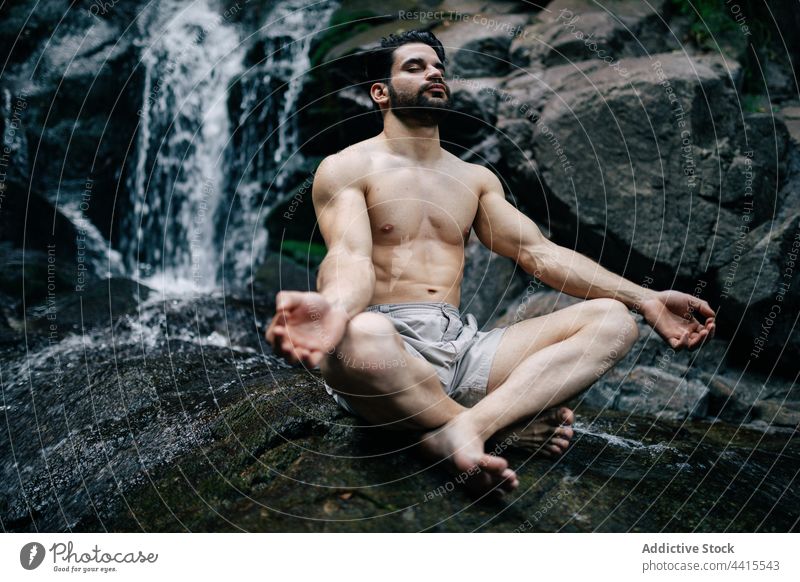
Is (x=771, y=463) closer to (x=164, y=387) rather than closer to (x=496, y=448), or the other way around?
(x=496, y=448)

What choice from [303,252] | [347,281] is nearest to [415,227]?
[347,281]

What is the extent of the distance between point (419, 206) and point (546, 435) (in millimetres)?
1038

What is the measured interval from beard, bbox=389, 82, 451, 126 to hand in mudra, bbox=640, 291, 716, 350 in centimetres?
116

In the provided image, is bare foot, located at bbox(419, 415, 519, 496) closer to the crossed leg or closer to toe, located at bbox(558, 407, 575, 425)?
the crossed leg

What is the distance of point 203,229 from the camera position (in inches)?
276

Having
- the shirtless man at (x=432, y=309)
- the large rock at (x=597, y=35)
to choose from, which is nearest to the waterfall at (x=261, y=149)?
the large rock at (x=597, y=35)

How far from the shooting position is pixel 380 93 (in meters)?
2.78

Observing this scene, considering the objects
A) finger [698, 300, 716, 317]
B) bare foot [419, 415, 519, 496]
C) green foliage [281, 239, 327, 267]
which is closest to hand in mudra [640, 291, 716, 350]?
finger [698, 300, 716, 317]

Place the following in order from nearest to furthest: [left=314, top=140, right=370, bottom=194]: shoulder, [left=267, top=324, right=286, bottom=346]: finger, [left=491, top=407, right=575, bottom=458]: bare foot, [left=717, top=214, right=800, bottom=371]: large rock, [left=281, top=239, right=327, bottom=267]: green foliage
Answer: [left=267, top=324, right=286, bottom=346]: finger < [left=491, top=407, right=575, bottom=458]: bare foot < [left=314, top=140, right=370, bottom=194]: shoulder < [left=717, top=214, right=800, bottom=371]: large rock < [left=281, top=239, right=327, bottom=267]: green foliage

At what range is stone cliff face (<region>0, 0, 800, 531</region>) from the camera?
2.27 meters

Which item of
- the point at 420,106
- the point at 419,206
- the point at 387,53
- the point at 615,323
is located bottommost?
the point at 615,323

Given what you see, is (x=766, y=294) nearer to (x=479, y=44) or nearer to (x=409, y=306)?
(x=409, y=306)

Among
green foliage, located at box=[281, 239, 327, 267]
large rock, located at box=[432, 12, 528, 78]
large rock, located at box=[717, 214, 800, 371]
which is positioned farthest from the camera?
green foliage, located at box=[281, 239, 327, 267]
